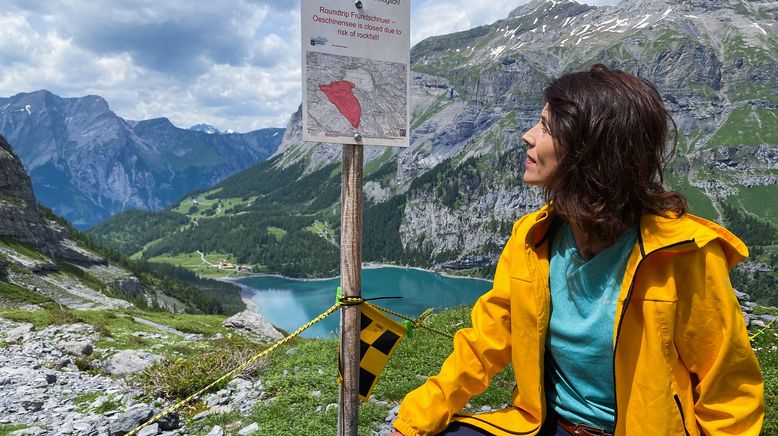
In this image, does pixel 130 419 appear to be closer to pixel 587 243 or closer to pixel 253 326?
pixel 587 243

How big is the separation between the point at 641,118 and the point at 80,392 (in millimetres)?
10281

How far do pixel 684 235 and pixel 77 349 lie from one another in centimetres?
1423

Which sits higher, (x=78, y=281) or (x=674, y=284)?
(x=674, y=284)

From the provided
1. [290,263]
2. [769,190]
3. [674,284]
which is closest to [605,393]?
[674,284]

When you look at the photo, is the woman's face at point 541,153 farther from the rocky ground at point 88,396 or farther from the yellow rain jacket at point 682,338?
the rocky ground at point 88,396

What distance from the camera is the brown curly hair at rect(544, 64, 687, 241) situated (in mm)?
2490

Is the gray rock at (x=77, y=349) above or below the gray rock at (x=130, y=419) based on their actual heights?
below

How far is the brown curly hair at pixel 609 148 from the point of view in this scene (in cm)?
249

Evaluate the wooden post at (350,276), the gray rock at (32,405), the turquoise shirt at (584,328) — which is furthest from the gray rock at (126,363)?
the turquoise shirt at (584,328)

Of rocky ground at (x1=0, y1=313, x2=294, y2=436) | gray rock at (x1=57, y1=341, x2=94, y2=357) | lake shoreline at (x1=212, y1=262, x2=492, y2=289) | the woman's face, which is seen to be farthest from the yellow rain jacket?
lake shoreline at (x1=212, y1=262, x2=492, y2=289)

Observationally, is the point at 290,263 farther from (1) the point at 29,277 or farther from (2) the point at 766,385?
(2) the point at 766,385

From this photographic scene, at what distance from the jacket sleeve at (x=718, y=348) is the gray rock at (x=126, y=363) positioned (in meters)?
11.0

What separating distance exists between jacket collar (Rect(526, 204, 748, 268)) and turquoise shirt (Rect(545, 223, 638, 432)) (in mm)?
144

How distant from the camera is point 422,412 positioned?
3002 mm
